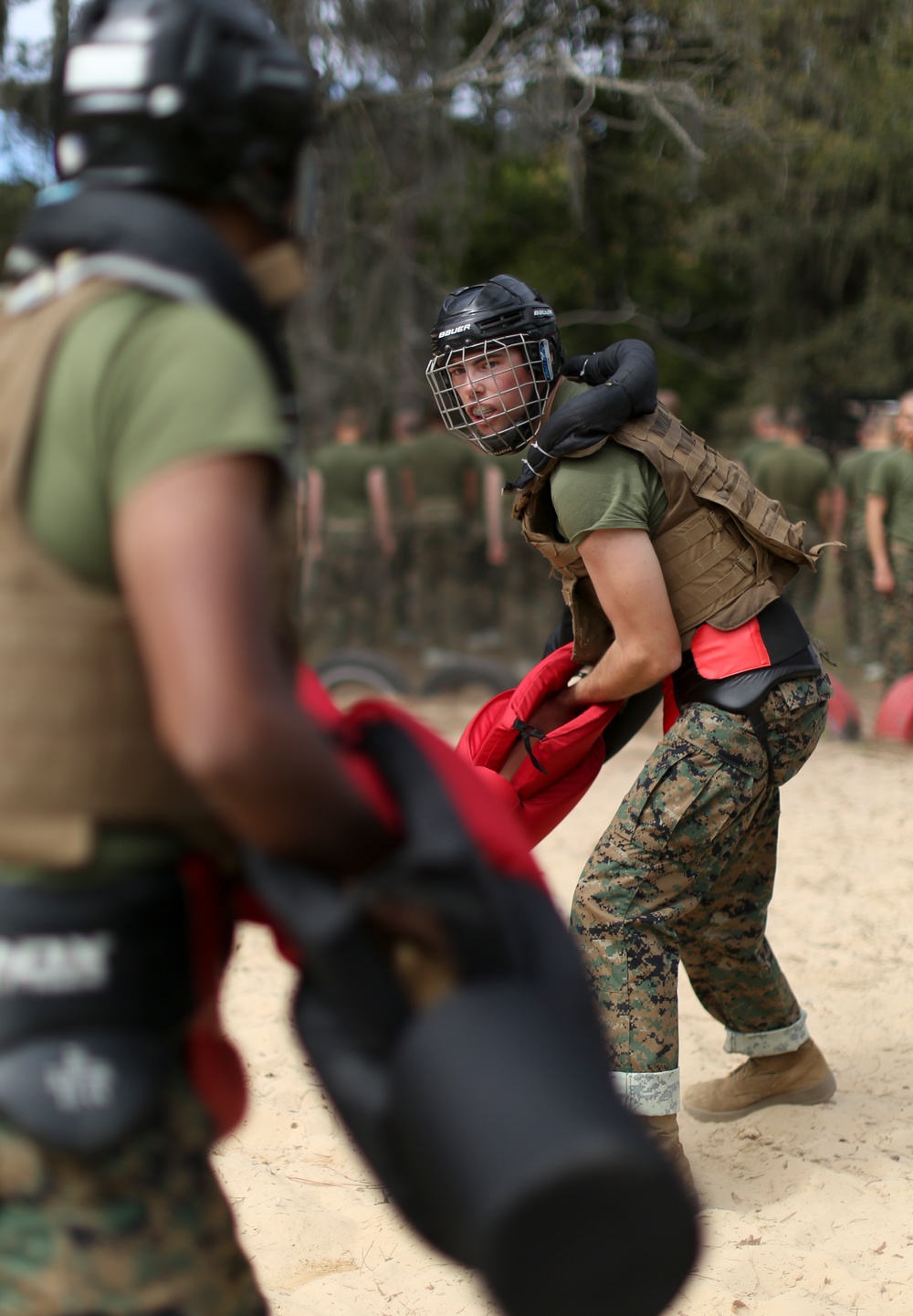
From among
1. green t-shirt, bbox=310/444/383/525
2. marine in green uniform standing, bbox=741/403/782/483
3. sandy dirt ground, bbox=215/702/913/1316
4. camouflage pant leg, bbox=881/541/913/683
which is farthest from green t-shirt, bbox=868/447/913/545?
sandy dirt ground, bbox=215/702/913/1316

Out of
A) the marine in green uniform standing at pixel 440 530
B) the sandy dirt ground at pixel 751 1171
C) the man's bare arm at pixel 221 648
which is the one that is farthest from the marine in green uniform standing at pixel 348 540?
the man's bare arm at pixel 221 648

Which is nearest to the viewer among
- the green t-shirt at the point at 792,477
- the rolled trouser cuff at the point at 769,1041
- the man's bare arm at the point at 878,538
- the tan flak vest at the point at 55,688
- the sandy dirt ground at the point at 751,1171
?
the tan flak vest at the point at 55,688

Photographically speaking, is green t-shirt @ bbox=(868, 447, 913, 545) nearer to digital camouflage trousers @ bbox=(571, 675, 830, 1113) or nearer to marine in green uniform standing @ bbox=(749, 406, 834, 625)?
marine in green uniform standing @ bbox=(749, 406, 834, 625)

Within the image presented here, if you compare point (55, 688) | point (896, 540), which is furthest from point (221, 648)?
point (896, 540)

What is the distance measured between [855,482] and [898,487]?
1013mm

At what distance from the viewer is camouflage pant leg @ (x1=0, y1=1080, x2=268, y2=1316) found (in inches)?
54.8

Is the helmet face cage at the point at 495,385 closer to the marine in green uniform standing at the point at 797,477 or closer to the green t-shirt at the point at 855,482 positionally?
the green t-shirt at the point at 855,482

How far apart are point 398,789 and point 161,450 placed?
416mm

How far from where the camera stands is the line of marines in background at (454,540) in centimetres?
1057

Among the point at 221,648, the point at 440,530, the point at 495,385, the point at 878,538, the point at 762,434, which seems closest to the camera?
the point at 221,648

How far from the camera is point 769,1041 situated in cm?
361

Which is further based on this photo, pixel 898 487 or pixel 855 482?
pixel 855 482

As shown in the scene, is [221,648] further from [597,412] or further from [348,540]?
[348,540]

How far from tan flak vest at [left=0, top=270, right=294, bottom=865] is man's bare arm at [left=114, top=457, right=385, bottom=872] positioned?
0.31 ft
